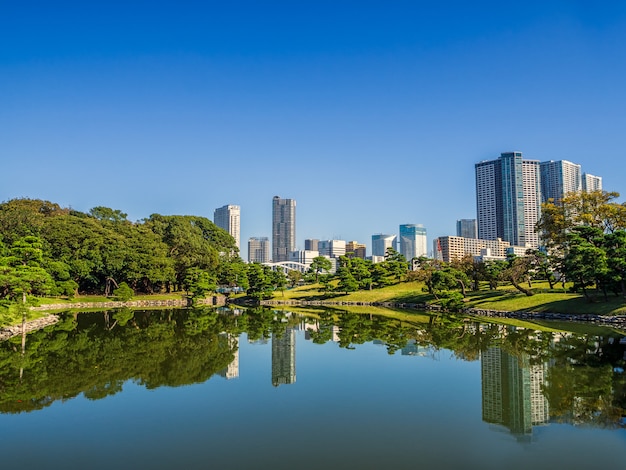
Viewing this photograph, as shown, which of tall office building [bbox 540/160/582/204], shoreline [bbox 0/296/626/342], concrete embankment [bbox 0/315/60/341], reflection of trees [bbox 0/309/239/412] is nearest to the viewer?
reflection of trees [bbox 0/309/239/412]

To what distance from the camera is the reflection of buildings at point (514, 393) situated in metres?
10.1

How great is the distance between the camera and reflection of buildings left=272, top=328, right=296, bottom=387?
1458cm

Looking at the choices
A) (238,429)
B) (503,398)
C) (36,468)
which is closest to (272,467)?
(238,429)

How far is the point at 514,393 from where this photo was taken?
12.3 metres

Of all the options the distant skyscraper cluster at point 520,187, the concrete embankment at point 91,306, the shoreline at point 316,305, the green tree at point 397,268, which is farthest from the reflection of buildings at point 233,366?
the distant skyscraper cluster at point 520,187

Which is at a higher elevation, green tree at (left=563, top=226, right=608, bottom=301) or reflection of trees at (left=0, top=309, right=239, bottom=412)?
green tree at (left=563, top=226, right=608, bottom=301)

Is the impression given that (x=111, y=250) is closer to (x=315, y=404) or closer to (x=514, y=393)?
(x=315, y=404)

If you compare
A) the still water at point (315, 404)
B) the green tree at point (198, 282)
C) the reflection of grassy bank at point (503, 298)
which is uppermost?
the green tree at point (198, 282)

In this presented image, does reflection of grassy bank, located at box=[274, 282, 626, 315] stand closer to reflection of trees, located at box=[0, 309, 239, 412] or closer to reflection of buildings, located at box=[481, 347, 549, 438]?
reflection of buildings, located at box=[481, 347, 549, 438]

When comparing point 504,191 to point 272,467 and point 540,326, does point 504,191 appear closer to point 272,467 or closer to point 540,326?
point 540,326

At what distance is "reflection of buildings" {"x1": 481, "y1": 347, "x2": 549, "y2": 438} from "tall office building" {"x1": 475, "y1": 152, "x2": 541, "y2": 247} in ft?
541

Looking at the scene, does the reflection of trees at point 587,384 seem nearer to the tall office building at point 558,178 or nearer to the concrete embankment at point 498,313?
the concrete embankment at point 498,313

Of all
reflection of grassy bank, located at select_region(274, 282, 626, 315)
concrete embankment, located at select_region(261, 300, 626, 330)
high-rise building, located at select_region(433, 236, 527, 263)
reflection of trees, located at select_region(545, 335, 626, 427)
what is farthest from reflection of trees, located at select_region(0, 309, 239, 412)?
high-rise building, located at select_region(433, 236, 527, 263)

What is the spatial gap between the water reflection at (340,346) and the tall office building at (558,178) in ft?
507
